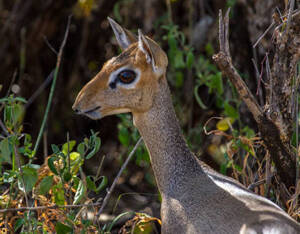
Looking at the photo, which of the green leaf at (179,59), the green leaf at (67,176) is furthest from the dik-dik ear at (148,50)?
the green leaf at (179,59)

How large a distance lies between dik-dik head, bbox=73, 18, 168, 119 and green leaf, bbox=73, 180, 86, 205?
1.13ft

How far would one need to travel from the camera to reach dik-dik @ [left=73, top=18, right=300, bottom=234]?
7.97 feet

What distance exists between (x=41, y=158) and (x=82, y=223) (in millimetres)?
2530

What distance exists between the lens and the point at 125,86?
253cm

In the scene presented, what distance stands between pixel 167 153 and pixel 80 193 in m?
0.42

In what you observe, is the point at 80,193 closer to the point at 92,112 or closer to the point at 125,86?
the point at 92,112

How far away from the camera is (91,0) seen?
15.3 feet

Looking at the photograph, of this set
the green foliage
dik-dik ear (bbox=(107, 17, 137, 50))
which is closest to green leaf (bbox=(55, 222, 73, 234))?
the green foliage

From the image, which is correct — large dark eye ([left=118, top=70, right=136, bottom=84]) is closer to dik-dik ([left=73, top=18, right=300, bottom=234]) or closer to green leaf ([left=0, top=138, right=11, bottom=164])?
dik-dik ([left=73, top=18, right=300, bottom=234])

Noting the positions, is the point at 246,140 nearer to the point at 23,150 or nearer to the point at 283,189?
the point at 283,189

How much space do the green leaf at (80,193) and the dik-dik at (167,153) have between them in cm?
34

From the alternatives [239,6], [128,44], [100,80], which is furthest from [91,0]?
[100,80]

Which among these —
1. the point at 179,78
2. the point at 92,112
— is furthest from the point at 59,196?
the point at 179,78

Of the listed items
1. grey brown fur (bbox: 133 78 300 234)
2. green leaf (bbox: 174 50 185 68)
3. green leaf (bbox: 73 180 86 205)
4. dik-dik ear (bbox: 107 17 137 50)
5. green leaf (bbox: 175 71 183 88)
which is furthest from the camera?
green leaf (bbox: 175 71 183 88)
